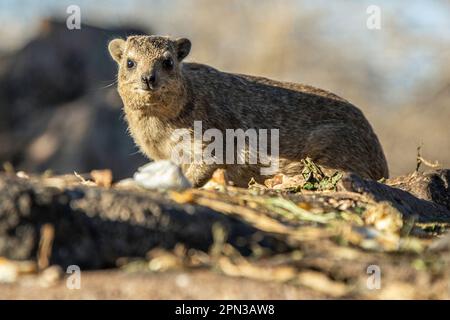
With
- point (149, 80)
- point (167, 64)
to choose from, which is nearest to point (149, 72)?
point (149, 80)

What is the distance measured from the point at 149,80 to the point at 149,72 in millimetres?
147

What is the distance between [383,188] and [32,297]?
270 cm

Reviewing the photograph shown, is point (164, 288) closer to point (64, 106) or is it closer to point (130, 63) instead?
point (130, 63)

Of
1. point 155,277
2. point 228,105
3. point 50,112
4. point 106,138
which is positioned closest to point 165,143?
point 228,105

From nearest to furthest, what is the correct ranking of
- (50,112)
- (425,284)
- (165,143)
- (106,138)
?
(425,284) < (165,143) < (106,138) < (50,112)

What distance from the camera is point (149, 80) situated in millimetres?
8805

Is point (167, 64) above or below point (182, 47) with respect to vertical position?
below

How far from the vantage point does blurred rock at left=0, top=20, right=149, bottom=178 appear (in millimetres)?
18016

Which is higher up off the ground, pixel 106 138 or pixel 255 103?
pixel 106 138

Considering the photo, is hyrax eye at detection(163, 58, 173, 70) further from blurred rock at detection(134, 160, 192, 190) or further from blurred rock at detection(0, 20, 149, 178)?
blurred rock at detection(0, 20, 149, 178)

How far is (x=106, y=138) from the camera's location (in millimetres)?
18312

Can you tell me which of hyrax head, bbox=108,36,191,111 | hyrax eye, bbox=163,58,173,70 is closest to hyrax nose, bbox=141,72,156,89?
hyrax head, bbox=108,36,191,111

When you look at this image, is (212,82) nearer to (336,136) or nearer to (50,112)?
(336,136)

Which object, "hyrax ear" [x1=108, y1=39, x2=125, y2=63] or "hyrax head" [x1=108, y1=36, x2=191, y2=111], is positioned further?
"hyrax ear" [x1=108, y1=39, x2=125, y2=63]
